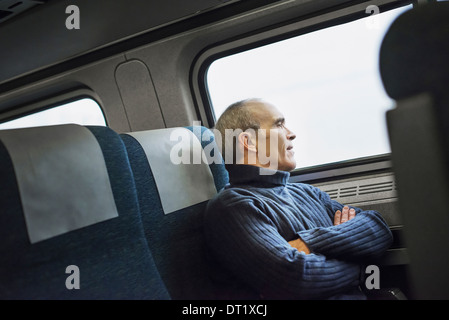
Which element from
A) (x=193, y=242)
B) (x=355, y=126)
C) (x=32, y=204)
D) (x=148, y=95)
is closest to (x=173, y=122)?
(x=148, y=95)

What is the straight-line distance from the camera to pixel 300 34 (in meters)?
2.77

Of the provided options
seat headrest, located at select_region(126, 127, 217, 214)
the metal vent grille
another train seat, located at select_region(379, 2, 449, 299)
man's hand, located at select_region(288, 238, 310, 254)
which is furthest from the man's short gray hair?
another train seat, located at select_region(379, 2, 449, 299)

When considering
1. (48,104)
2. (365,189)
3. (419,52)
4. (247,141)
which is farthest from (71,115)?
(419,52)

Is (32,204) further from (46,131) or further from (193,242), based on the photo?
(193,242)

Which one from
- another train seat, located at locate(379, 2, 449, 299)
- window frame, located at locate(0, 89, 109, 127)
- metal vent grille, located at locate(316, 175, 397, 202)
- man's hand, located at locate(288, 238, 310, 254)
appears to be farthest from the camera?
window frame, located at locate(0, 89, 109, 127)

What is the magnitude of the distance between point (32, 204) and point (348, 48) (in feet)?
6.54

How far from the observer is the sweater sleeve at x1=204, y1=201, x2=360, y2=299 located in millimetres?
1653

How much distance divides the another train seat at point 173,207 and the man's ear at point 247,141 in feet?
0.70

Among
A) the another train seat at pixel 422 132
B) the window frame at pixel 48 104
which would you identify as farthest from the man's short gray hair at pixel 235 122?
the window frame at pixel 48 104

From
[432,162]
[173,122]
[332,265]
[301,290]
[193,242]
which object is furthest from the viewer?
[173,122]

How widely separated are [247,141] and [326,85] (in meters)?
0.90

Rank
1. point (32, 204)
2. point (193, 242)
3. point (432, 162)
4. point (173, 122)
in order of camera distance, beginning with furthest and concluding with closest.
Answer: point (173, 122) < point (193, 242) < point (32, 204) < point (432, 162)

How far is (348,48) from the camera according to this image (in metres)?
2.70

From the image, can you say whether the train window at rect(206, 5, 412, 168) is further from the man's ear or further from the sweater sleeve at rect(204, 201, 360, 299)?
the sweater sleeve at rect(204, 201, 360, 299)
